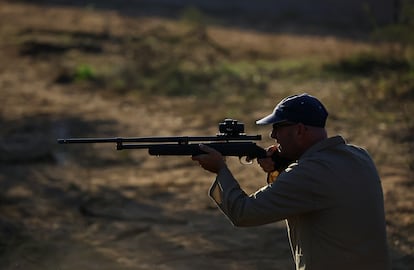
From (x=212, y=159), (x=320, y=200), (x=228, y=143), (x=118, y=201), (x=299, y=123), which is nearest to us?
(x=320, y=200)

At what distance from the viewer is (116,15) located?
2119 centimetres

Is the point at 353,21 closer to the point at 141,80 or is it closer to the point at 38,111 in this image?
the point at 141,80

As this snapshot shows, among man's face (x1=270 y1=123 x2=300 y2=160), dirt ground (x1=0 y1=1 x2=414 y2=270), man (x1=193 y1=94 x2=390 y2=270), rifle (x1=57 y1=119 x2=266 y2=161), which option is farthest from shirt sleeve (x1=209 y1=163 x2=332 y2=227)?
dirt ground (x1=0 y1=1 x2=414 y2=270)

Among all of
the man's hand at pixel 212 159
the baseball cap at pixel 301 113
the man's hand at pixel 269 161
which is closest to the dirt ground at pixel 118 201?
the man's hand at pixel 269 161

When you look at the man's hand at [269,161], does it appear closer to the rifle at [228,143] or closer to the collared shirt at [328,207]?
the rifle at [228,143]

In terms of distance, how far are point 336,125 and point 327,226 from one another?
22.9 ft

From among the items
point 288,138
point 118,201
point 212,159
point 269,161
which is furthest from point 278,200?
point 118,201

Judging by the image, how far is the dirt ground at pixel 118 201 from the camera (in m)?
5.98

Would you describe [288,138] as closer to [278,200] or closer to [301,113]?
[301,113]

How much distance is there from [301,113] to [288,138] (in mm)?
130

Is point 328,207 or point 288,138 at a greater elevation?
point 288,138

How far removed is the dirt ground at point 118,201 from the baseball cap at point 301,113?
2802 mm

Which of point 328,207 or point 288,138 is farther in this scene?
point 288,138

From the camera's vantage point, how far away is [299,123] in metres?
3.15
